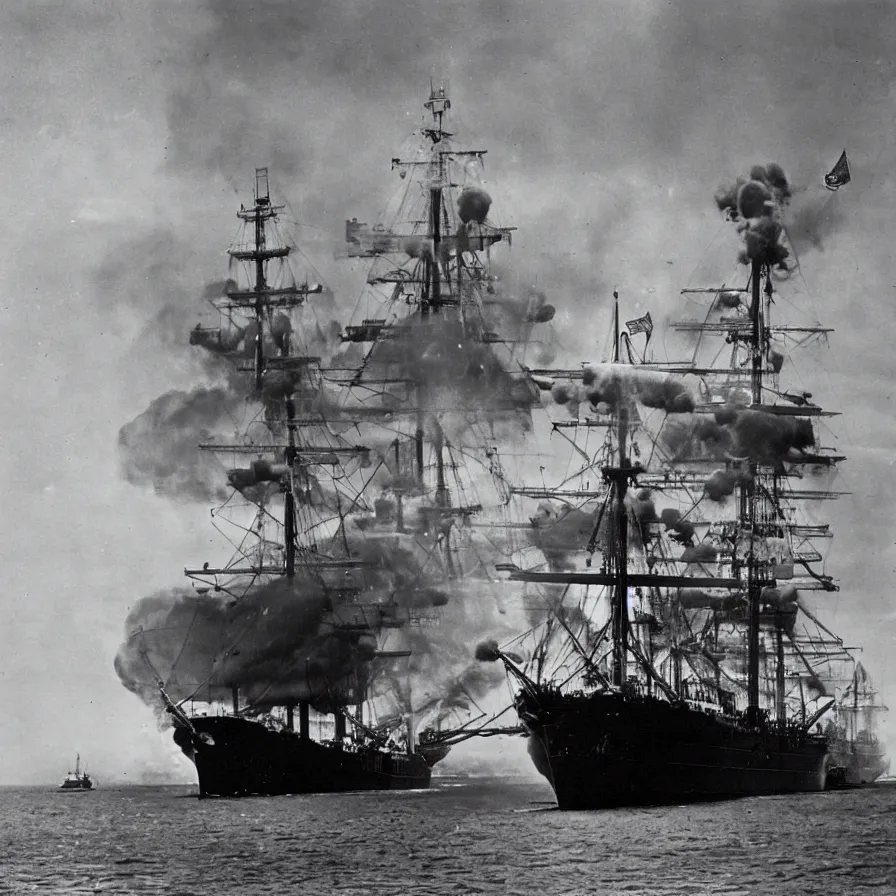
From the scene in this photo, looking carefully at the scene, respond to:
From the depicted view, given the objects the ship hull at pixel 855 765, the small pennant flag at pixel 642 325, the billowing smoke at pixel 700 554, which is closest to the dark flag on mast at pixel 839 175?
the small pennant flag at pixel 642 325

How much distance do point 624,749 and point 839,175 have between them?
77.0ft

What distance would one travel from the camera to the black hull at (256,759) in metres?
94.1

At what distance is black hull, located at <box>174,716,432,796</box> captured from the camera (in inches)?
3706

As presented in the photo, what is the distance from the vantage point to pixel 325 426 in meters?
97.9

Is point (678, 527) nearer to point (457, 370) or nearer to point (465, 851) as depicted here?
point (457, 370)

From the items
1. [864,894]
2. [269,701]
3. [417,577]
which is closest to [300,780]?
[269,701]

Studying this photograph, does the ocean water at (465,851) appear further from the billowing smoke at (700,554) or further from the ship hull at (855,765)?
the ship hull at (855,765)

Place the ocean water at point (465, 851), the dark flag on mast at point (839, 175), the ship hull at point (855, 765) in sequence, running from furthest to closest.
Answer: the ship hull at point (855, 765) < the dark flag on mast at point (839, 175) < the ocean water at point (465, 851)

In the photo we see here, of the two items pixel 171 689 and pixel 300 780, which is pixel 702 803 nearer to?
pixel 300 780

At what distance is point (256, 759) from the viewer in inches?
3748

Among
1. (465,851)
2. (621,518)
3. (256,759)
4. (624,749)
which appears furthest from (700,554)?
(465,851)

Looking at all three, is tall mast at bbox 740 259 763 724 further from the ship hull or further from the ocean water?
the ship hull

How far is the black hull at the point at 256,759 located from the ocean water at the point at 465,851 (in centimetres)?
706

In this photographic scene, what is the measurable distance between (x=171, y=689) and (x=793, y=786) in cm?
3238
